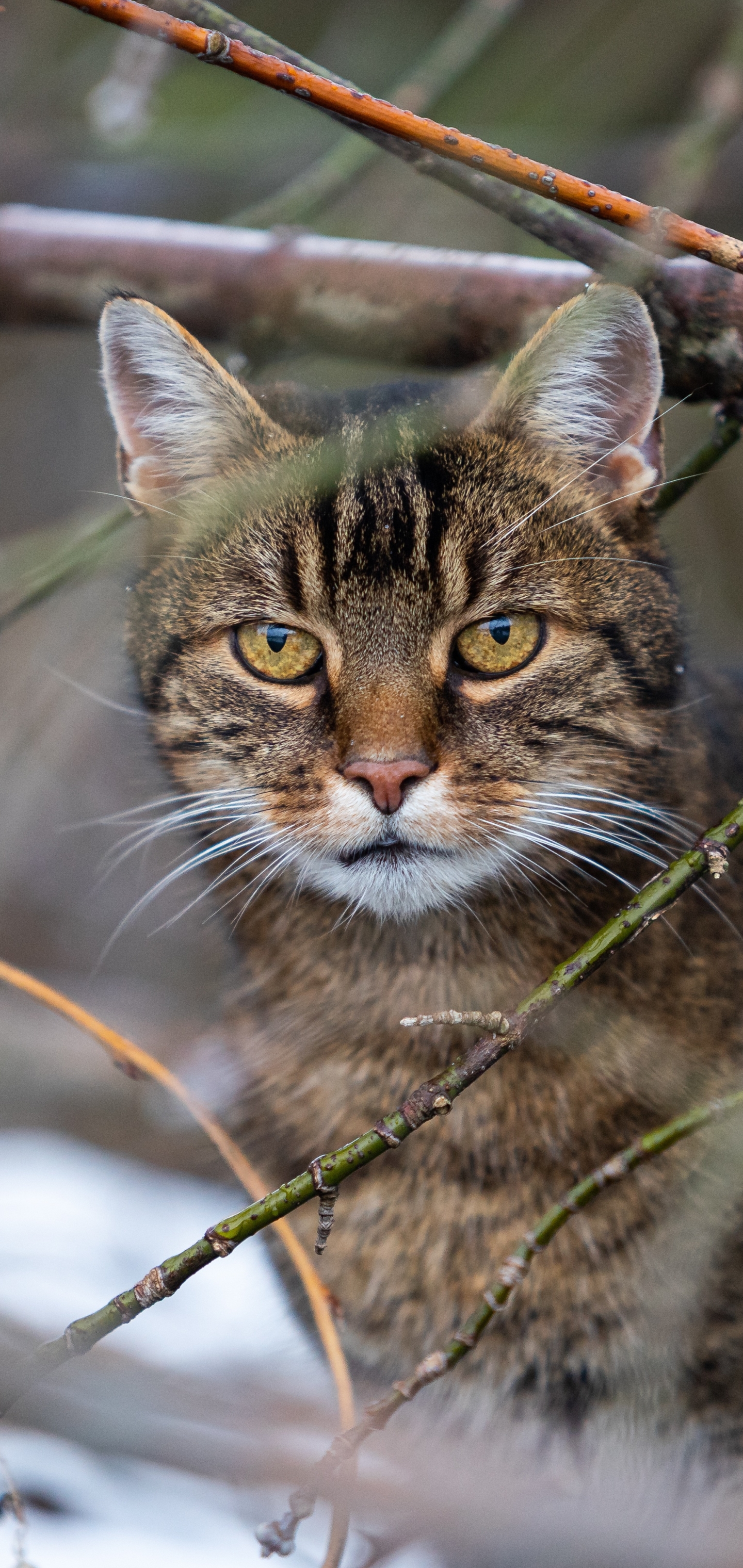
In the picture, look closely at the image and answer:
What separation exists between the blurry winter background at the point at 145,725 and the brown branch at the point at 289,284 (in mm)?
98

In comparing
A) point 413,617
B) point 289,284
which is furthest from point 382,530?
point 289,284

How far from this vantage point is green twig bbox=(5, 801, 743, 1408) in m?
1.17

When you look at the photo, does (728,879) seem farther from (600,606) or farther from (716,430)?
(716,430)

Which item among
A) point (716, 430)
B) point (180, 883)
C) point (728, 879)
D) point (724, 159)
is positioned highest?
point (724, 159)

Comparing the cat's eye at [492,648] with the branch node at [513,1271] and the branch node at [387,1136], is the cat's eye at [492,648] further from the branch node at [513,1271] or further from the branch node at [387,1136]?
the branch node at [513,1271]

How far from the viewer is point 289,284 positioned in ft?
8.18

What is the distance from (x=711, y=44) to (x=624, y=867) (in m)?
2.98

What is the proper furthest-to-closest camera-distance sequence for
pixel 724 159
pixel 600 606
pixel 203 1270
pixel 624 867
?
pixel 724 159, pixel 203 1270, pixel 624 867, pixel 600 606

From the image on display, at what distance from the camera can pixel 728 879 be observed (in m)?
1.86

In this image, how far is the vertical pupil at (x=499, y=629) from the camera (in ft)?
5.28

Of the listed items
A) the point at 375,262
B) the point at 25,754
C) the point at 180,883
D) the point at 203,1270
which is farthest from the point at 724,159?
the point at 203,1270

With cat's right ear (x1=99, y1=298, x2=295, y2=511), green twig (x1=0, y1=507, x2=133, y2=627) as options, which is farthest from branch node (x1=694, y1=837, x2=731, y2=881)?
green twig (x1=0, y1=507, x2=133, y2=627)

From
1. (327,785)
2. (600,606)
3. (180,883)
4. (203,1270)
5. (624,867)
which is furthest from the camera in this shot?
(203,1270)

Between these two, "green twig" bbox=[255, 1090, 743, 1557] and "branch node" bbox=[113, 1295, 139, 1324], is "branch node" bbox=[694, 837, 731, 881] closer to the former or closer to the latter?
"green twig" bbox=[255, 1090, 743, 1557]
